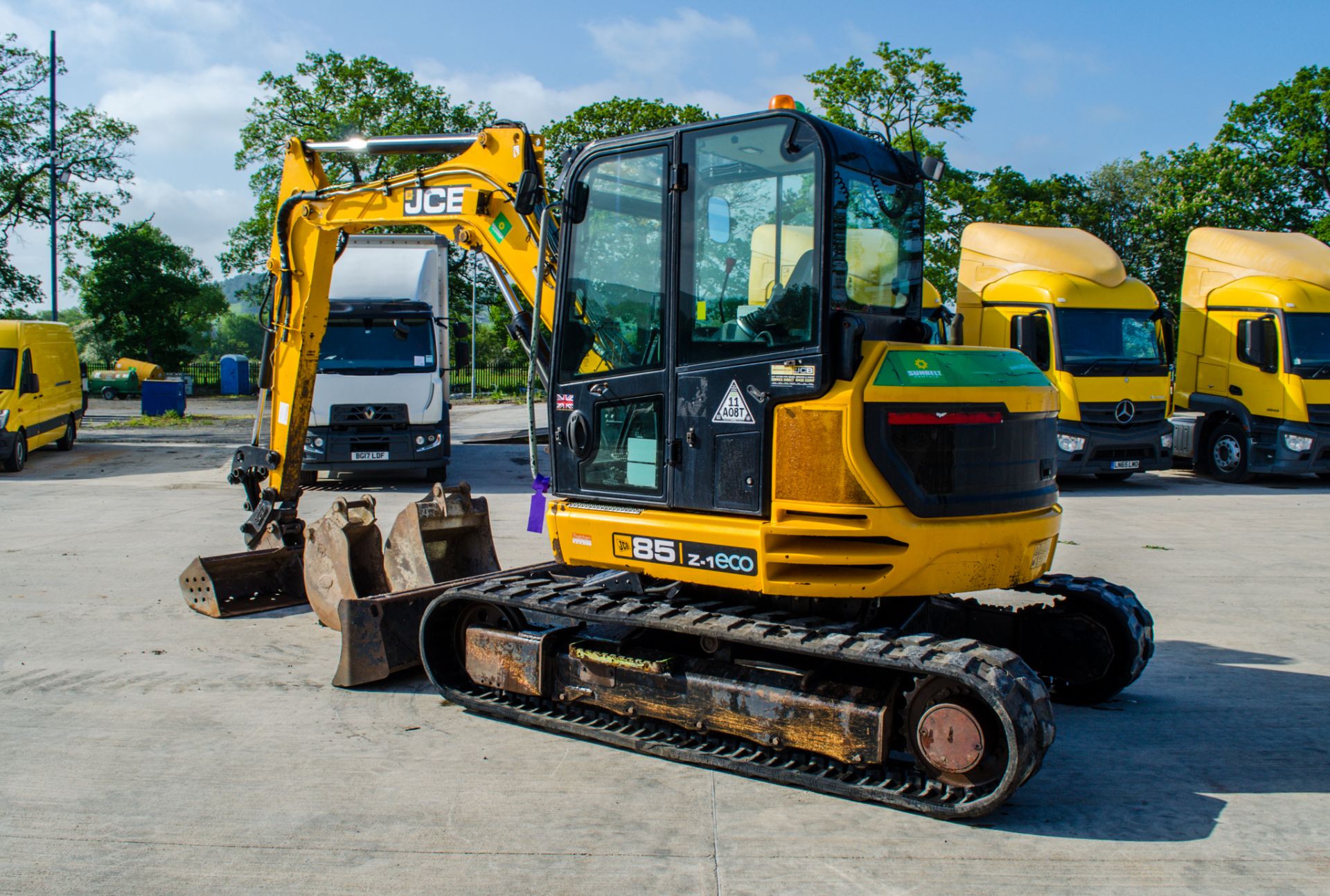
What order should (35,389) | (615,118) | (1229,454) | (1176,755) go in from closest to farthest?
(1176,755), (1229,454), (35,389), (615,118)

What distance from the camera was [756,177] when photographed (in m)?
4.81

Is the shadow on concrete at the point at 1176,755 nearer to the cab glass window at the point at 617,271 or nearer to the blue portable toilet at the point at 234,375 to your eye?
the cab glass window at the point at 617,271

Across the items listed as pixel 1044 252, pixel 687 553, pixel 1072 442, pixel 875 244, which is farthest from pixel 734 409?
pixel 1044 252

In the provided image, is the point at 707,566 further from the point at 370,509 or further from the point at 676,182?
the point at 370,509

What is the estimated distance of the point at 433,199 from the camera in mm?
6805

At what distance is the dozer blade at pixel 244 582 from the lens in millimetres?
7863

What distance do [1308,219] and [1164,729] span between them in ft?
100

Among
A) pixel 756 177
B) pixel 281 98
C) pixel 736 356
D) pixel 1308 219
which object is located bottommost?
pixel 736 356

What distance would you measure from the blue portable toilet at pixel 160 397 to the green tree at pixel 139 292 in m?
16.7

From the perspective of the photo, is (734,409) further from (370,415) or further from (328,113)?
(328,113)

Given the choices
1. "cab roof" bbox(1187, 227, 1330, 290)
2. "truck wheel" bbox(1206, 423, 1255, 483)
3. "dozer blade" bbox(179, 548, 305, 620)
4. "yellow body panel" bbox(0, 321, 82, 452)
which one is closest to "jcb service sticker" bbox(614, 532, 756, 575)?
"dozer blade" bbox(179, 548, 305, 620)

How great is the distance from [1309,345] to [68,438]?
73.2 feet

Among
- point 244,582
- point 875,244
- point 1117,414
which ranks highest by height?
point 875,244

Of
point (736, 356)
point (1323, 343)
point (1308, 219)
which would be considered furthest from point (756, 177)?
point (1308, 219)
